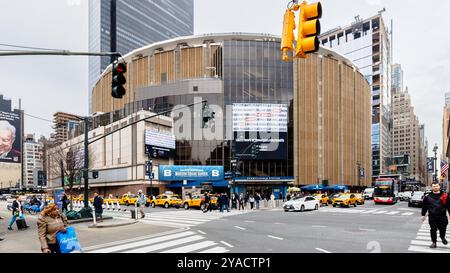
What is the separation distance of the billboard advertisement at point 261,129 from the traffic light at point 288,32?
177 feet

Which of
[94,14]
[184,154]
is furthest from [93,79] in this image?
[184,154]

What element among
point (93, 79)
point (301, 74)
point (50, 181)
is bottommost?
point (50, 181)

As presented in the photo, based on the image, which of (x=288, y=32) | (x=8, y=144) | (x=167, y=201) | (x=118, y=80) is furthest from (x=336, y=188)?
(x=8, y=144)

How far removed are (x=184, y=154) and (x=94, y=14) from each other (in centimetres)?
11037

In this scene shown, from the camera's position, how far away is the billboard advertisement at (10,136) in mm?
140750

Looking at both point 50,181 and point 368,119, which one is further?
point 368,119

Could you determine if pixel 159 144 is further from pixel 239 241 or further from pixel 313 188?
pixel 239 241

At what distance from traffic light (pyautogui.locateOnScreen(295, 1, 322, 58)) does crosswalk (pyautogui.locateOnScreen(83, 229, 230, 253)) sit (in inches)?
256

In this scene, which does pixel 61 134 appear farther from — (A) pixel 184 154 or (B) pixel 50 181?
(A) pixel 184 154

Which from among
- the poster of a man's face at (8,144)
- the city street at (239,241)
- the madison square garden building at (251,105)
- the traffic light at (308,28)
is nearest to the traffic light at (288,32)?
the traffic light at (308,28)

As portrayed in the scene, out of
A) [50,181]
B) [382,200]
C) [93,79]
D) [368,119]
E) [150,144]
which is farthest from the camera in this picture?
[93,79]

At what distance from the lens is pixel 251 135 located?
61.1 metres

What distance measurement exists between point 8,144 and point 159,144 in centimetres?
11487
